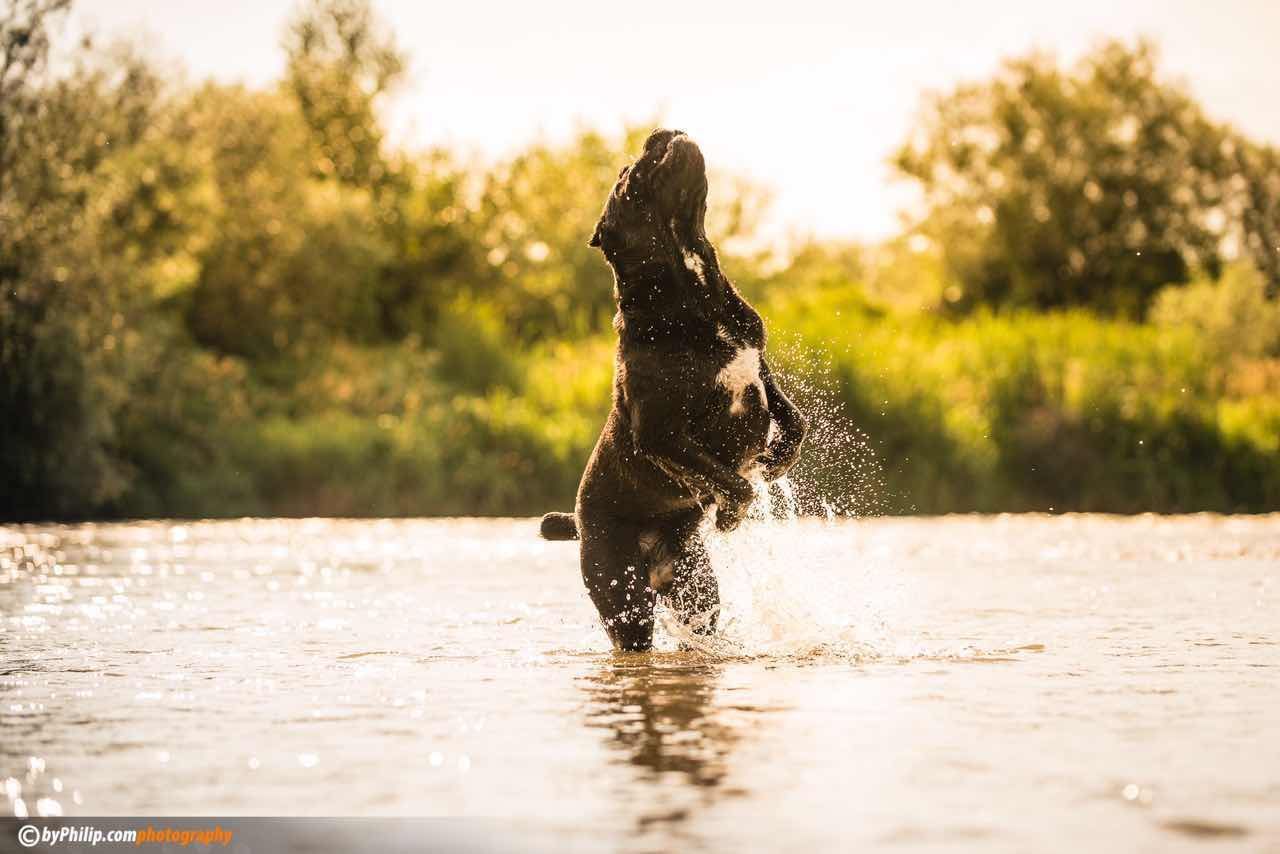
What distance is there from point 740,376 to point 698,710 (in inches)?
72.4

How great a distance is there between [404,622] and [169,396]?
2572 cm

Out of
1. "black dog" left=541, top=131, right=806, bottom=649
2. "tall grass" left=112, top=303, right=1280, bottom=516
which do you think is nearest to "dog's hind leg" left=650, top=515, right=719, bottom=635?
"black dog" left=541, top=131, right=806, bottom=649

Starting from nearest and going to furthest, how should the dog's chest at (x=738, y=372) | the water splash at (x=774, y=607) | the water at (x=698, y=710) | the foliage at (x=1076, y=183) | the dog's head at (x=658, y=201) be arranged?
the water at (x=698, y=710)
the dog's head at (x=658, y=201)
the dog's chest at (x=738, y=372)
the water splash at (x=774, y=607)
the foliage at (x=1076, y=183)

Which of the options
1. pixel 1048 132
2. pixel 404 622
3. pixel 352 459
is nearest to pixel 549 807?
pixel 404 622

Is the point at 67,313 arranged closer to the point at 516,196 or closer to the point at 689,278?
the point at 689,278

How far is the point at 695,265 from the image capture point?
9.39 m

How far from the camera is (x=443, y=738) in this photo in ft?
25.6

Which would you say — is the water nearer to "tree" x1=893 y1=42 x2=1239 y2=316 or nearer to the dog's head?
the dog's head

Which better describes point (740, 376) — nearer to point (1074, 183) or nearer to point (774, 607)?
point (774, 607)

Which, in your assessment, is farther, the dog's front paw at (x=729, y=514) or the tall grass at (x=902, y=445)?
the tall grass at (x=902, y=445)

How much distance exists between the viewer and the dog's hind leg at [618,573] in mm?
10008

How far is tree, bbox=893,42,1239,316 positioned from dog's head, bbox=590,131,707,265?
5173cm

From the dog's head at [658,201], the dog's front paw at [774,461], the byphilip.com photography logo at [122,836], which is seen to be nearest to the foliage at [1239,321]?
the dog's front paw at [774,461]

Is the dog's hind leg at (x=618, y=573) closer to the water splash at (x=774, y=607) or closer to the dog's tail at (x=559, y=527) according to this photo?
the water splash at (x=774, y=607)
